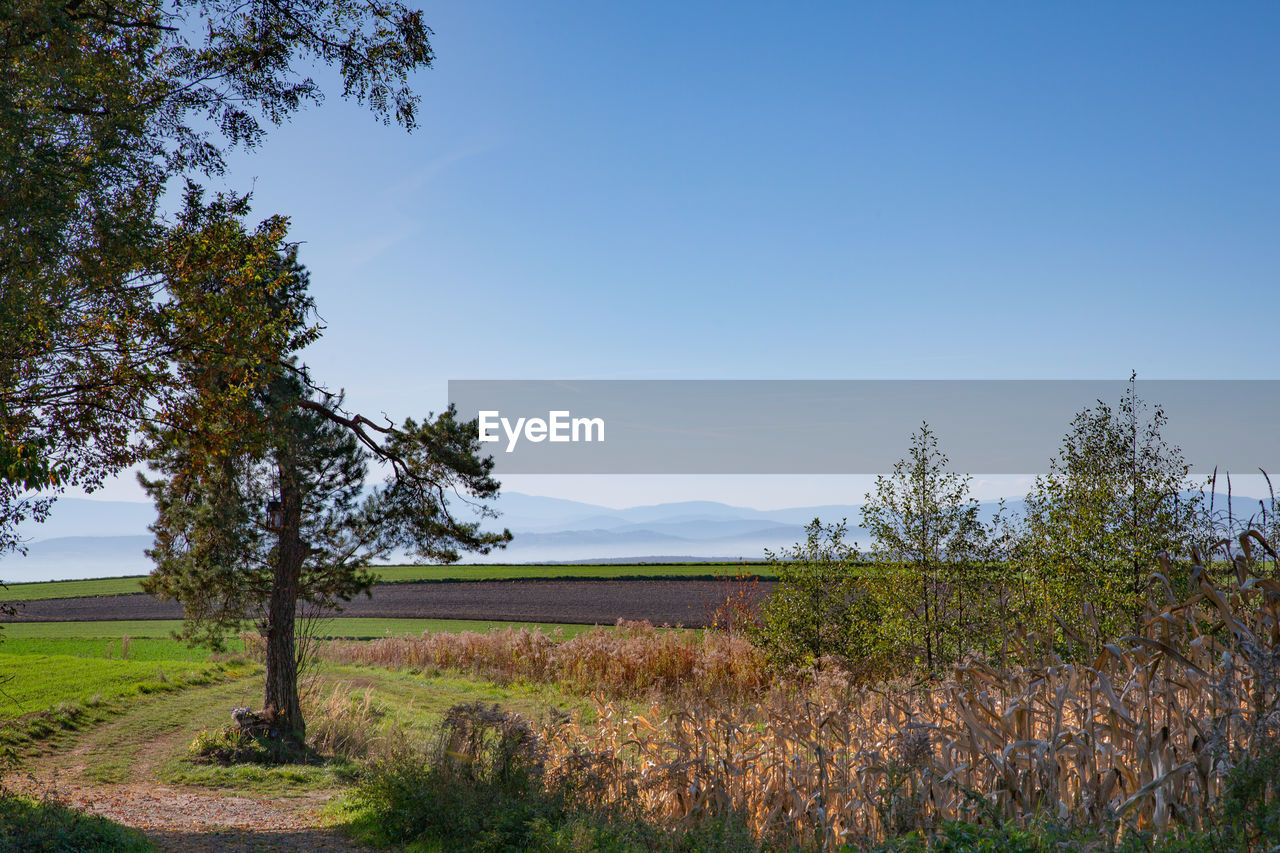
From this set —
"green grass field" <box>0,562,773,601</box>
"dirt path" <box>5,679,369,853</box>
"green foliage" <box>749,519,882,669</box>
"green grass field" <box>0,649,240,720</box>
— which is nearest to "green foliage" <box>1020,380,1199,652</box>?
"green foliage" <box>749,519,882,669</box>

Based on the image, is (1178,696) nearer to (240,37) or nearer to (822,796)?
(822,796)

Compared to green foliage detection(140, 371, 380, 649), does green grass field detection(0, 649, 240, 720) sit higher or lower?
lower

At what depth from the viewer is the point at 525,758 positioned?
8188mm

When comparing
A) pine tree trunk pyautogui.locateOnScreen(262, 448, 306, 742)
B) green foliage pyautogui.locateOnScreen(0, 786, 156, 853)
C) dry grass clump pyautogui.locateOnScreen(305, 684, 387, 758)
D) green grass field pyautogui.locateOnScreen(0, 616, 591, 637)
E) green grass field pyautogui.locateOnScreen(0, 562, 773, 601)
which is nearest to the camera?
green foliage pyautogui.locateOnScreen(0, 786, 156, 853)

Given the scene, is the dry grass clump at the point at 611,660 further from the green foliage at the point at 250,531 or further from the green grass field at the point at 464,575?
the green grass field at the point at 464,575

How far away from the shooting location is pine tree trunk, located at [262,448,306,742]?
1404 centimetres

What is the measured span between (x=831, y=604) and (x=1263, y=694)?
14.3m

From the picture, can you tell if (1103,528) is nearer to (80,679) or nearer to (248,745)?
(248,745)

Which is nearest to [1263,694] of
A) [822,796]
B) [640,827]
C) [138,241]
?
[822,796]

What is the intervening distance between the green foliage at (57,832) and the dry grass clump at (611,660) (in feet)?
38.6

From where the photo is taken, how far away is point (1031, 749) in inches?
212

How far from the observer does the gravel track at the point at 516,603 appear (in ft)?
134

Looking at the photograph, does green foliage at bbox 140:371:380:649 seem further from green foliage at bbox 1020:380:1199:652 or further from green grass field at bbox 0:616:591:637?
green grass field at bbox 0:616:591:637

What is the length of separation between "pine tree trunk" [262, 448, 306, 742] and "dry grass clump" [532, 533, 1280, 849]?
26.5ft
